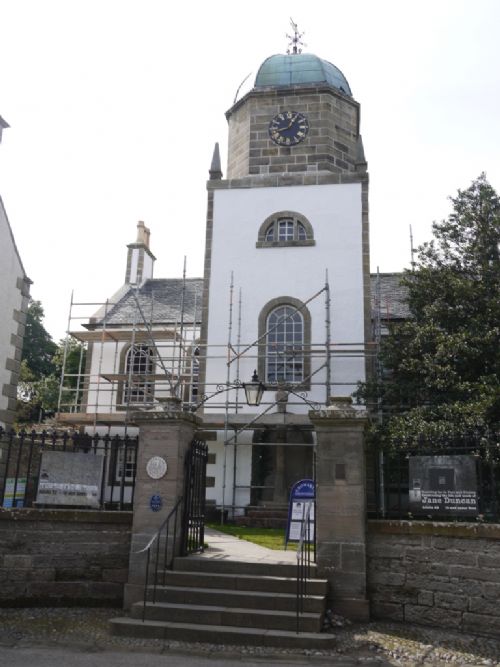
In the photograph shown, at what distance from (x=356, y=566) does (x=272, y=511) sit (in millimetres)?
8236

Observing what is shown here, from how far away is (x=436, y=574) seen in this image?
822 cm

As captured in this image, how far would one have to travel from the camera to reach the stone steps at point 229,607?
290 inches

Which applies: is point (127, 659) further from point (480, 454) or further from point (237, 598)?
point (480, 454)

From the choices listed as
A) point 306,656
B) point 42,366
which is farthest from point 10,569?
point 42,366

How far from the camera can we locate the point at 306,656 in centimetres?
690

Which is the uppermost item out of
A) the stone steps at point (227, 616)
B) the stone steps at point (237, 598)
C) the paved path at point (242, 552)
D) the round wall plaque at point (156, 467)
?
the round wall plaque at point (156, 467)

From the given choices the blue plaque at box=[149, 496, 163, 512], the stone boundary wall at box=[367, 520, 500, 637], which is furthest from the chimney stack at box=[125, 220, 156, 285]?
the stone boundary wall at box=[367, 520, 500, 637]

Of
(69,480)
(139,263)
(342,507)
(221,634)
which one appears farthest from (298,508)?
(139,263)

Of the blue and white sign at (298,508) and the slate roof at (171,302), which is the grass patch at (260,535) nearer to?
the blue and white sign at (298,508)

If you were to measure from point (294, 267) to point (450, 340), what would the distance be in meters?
5.90

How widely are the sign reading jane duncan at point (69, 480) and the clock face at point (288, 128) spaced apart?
1393cm

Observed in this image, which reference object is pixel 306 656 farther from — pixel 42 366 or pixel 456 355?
pixel 42 366

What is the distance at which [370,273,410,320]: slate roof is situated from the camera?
21.2 metres

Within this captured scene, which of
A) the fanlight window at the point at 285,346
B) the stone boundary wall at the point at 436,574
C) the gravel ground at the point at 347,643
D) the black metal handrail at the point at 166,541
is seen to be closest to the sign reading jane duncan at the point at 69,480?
the black metal handrail at the point at 166,541
